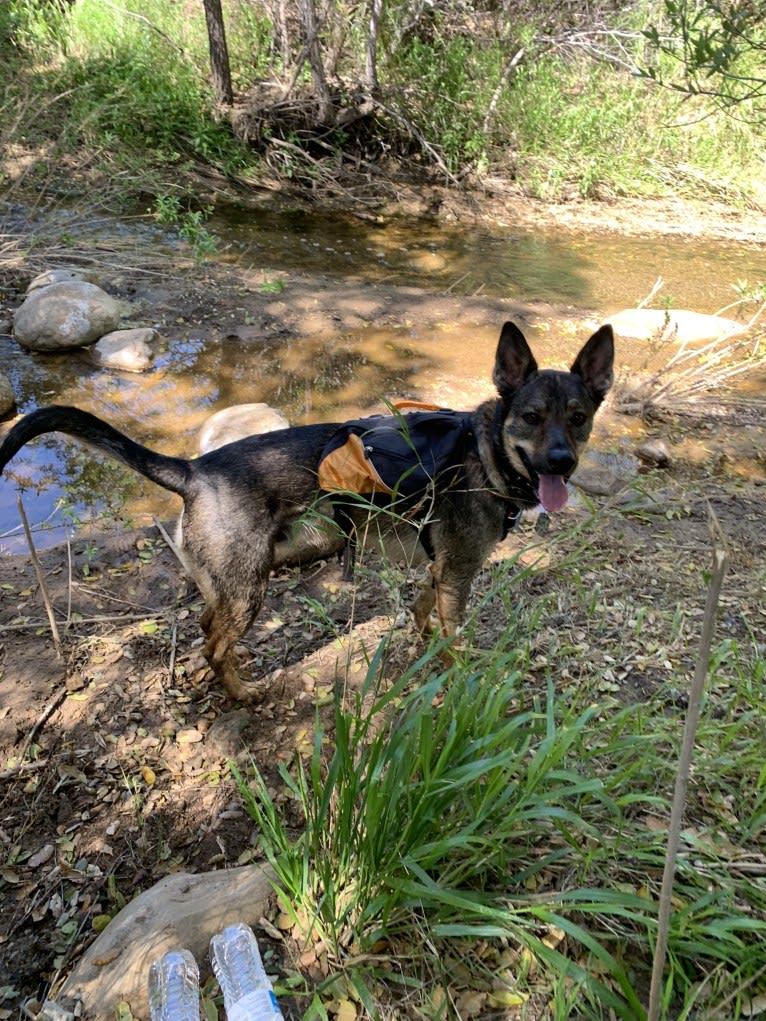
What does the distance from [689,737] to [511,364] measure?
241cm

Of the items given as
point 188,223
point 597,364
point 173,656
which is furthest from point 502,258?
point 173,656

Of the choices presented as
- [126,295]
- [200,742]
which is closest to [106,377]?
[126,295]

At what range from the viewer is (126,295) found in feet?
24.3

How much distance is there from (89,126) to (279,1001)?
11259mm

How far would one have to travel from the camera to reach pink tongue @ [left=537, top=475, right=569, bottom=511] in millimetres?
3137

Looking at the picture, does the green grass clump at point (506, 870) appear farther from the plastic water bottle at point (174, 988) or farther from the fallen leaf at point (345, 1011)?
the plastic water bottle at point (174, 988)

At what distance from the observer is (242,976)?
5.89ft

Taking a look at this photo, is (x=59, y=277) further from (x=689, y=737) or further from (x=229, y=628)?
(x=689, y=737)

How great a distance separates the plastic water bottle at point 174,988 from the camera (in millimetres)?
1704

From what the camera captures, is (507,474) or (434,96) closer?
(507,474)

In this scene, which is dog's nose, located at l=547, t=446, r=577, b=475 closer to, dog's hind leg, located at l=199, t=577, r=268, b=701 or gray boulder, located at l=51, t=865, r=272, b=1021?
dog's hind leg, located at l=199, t=577, r=268, b=701

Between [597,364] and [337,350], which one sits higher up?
[597,364]

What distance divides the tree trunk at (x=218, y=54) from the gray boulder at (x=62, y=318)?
245 inches

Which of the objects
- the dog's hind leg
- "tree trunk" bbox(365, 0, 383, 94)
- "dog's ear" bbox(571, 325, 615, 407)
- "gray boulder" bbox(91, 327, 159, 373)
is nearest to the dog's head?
"dog's ear" bbox(571, 325, 615, 407)
